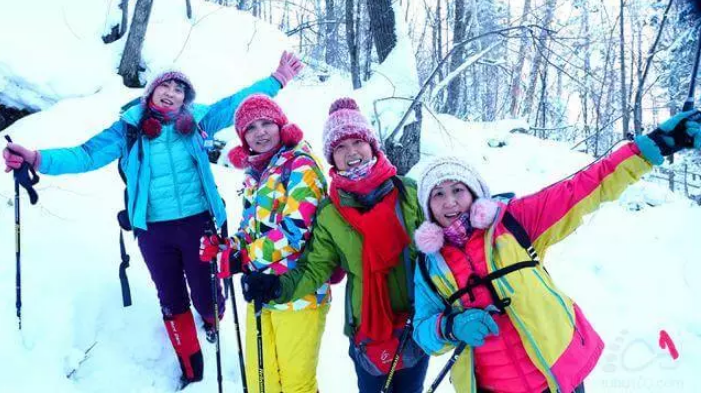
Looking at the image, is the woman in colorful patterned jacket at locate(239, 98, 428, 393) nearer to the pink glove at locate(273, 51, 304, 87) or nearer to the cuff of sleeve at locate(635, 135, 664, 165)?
the cuff of sleeve at locate(635, 135, 664, 165)

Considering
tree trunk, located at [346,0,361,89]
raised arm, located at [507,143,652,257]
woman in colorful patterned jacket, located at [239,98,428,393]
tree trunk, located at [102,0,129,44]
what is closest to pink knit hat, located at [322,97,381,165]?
woman in colorful patterned jacket, located at [239,98,428,393]

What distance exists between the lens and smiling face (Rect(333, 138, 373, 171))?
2.44 metres

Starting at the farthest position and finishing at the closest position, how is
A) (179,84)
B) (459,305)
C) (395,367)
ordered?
(179,84) → (395,367) → (459,305)

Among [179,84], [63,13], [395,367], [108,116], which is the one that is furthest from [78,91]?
[395,367]

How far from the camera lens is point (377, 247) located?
2.27 metres

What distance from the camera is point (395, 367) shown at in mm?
2395

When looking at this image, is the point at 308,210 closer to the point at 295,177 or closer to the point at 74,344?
the point at 295,177

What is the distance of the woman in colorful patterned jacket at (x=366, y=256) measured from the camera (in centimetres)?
231

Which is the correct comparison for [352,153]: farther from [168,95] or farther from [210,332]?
[210,332]

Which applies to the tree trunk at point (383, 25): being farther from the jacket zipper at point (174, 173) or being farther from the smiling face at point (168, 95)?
the jacket zipper at point (174, 173)

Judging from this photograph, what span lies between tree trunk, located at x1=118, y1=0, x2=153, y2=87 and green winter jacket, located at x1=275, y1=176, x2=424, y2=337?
18.6 ft

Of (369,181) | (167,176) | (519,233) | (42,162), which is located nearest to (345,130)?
(369,181)

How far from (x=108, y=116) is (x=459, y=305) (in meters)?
5.49

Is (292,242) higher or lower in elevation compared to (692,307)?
higher
